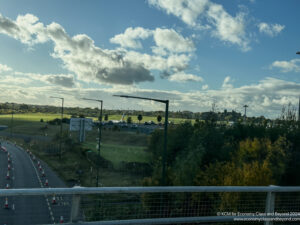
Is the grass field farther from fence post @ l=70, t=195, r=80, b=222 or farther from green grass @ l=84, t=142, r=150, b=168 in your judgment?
fence post @ l=70, t=195, r=80, b=222

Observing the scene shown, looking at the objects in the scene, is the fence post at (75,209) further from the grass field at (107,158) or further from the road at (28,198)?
the grass field at (107,158)

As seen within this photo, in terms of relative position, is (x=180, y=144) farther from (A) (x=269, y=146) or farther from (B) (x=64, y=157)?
(B) (x=64, y=157)

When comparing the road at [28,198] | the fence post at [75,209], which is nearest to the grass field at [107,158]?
the road at [28,198]

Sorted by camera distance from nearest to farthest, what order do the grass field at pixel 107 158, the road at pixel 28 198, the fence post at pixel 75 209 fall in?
1. the fence post at pixel 75 209
2. the road at pixel 28 198
3. the grass field at pixel 107 158

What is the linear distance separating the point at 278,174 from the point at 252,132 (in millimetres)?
13554

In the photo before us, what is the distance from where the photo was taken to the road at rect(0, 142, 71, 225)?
25.6 meters

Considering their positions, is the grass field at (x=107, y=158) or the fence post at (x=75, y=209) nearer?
the fence post at (x=75, y=209)

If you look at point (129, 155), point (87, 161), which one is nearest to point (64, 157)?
point (87, 161)

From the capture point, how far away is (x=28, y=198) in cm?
3809

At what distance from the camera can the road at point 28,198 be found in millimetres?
25566

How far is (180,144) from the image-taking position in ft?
129

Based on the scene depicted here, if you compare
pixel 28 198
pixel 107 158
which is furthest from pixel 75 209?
pixel 107 158

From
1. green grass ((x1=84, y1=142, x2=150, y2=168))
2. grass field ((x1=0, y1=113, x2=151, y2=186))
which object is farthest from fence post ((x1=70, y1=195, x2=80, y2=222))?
green grass ((x1=84, y1=142, x2=150, y2=168))

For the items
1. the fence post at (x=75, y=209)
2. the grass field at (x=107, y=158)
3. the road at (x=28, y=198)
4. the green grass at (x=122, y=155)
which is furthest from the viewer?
the green grass at (x=122, y=155)
